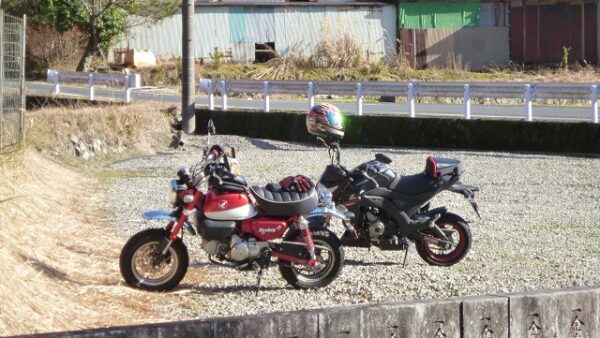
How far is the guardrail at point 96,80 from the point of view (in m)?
31.0

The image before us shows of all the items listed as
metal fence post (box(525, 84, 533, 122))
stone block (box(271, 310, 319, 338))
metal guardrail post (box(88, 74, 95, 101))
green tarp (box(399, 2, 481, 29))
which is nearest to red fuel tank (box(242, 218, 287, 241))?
stone block (box(271, 310, 319, 338))

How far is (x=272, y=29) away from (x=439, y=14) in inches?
272

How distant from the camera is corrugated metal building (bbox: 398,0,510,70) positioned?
161 ft

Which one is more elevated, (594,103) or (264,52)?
(264,52)

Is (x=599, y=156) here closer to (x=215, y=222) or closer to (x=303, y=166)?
(x=303, y=166)

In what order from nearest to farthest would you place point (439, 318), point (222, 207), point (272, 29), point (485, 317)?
point (439, 318), point (485, 317), point (222, 207), point (272, 29)

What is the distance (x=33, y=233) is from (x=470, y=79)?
3236 centimetres

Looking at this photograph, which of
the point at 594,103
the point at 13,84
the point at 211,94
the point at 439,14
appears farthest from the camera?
the point at 439,14

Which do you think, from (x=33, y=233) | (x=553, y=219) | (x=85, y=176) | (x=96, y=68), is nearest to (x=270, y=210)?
(x=33, y=233)

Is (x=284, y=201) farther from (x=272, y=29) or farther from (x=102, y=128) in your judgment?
(x=272, y=29)

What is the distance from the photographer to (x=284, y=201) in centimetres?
1003

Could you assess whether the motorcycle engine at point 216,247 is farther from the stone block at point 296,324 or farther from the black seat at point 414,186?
Answer: the stone block at point 296,324

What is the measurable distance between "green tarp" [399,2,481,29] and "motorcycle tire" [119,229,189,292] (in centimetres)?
4036

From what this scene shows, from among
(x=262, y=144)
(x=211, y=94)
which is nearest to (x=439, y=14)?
(x=211, y=94)
